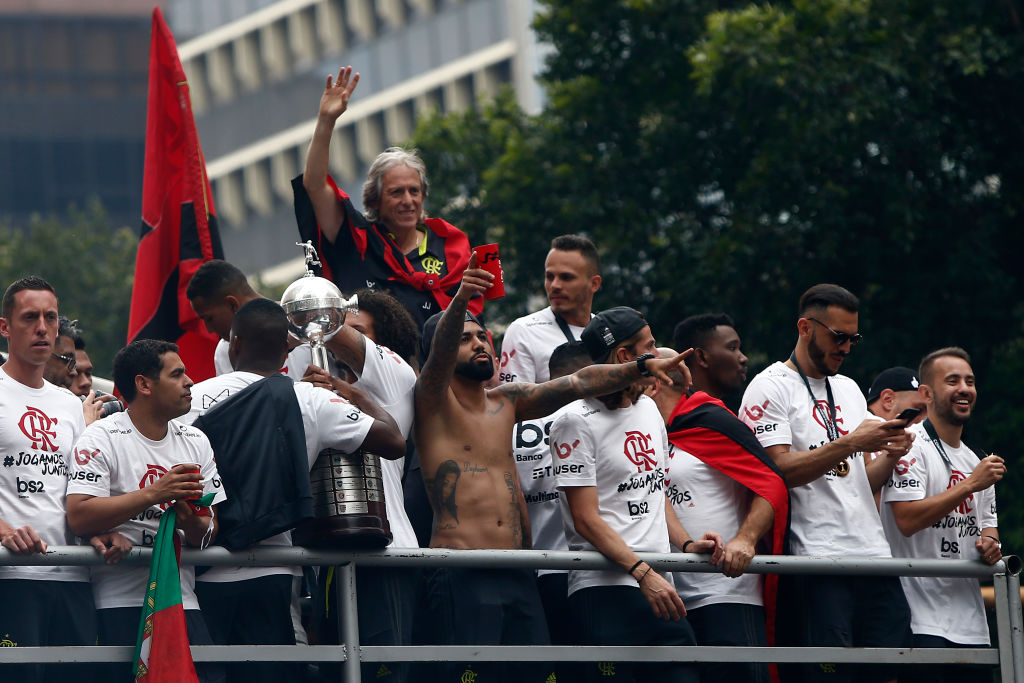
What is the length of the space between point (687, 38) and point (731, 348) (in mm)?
10542

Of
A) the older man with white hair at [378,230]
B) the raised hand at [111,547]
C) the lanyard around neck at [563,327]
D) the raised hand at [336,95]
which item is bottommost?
the raised hand at [111,547]

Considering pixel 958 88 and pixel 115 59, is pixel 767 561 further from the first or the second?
pixel 115 59

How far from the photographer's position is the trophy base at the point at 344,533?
259 inches

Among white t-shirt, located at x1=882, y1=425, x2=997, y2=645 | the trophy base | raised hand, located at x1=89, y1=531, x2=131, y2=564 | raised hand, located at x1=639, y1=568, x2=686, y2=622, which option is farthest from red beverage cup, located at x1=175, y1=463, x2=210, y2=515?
white t-shirt, located at x1=882, y1=425, x2=997, y2=645

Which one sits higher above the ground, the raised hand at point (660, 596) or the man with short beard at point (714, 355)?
the man with short beard at point (714, 355)

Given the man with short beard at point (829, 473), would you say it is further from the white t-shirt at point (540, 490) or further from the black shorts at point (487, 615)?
the black shorts at point (487, 615)

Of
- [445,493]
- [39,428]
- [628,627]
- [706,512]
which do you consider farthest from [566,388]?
[39,428]

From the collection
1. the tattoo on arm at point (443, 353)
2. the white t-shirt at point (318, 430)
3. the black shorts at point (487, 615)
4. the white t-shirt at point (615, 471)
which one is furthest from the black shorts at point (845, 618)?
the white t-shirt at point (318, 430)

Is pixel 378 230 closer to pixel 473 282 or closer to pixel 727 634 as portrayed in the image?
pixel 473 282

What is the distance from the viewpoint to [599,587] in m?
7.12

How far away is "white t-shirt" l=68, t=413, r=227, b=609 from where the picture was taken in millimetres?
6453

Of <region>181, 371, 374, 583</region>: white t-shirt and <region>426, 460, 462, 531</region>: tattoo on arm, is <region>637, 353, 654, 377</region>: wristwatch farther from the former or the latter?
<region>181, 371, 374, 583</region>: white t-shirt

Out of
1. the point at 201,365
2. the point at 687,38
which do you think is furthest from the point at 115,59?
the point at 201,365

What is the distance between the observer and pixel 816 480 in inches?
306
